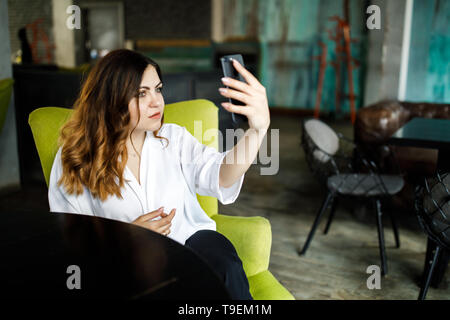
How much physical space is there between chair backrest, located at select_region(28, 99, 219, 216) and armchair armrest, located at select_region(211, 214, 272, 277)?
189mm

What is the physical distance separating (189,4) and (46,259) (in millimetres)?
8580

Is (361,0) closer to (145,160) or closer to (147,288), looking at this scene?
(145,160)

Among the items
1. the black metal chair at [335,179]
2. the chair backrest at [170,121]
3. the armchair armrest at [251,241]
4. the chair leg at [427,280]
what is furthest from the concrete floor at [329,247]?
the chair backrest at [170,121]

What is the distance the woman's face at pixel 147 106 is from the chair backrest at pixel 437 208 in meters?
1.15

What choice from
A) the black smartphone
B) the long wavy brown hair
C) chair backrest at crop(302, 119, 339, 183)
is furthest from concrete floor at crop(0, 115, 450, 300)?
the black smartphone

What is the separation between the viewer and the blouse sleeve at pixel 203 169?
1350 millimetres

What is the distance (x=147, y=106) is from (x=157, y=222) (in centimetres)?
37

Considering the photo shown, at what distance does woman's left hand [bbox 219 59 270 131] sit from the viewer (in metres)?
1.02

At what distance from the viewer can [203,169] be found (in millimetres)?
1379

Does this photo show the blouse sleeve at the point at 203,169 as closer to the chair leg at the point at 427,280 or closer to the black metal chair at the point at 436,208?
the black metal chair at the point at 436,208

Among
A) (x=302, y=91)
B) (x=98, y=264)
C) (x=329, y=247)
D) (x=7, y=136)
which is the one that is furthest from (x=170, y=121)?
(x=302, y=91)

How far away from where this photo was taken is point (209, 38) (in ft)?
28.5

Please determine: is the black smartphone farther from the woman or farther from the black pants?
the black pants
